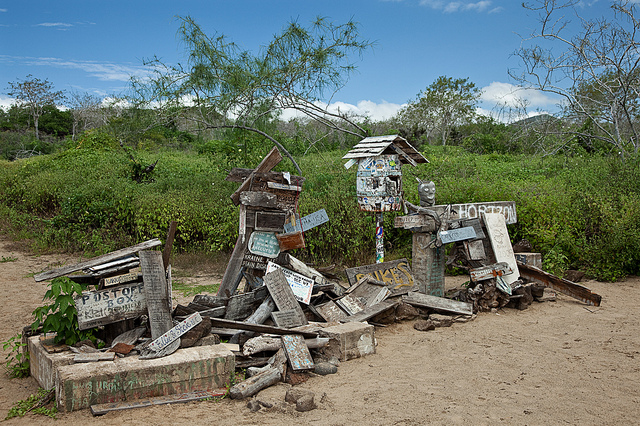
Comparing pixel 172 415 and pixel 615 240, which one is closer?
pixel 172 415

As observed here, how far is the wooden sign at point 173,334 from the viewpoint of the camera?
14.4 ft

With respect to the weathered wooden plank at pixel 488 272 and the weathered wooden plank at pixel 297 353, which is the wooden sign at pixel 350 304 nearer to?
the weathered wooden plank at pixel 297 353

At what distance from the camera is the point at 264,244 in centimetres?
616

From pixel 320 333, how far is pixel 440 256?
8.62ft

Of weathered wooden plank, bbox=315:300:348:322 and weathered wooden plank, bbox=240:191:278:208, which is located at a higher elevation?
weathered wooden plank, bbox=240:191:278:208

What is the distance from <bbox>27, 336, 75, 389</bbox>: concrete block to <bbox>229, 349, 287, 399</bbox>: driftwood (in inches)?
58.1

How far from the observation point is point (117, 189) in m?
11.5

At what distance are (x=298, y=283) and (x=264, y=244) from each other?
2.18 ft

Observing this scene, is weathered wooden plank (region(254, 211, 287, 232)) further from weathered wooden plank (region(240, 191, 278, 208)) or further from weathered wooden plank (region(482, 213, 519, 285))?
weathered wooden plank (region(482, 213, 519, 285))

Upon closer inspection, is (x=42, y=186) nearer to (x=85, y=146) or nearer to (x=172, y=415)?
(x=85, y=146)

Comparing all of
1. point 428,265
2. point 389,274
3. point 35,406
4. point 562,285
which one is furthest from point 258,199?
point 562,285

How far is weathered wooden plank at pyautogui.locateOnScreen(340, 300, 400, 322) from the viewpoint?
590 centimetres

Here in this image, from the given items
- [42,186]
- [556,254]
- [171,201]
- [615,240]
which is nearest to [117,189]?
[171,201]

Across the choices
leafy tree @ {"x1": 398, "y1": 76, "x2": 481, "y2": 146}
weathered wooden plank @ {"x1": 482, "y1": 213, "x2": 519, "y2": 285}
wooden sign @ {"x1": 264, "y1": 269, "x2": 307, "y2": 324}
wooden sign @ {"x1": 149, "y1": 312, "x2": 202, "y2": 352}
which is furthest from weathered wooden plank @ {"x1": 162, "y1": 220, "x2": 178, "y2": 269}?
leafy tree @ {"x1": 398, "y1": 76, "x2": 481, "y2": 146}
